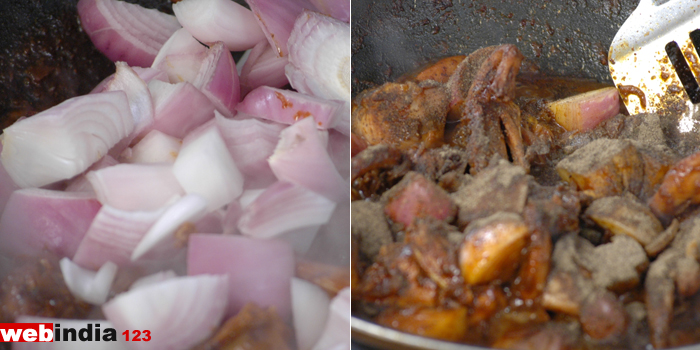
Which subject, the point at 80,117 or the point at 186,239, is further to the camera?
the point at 80,117

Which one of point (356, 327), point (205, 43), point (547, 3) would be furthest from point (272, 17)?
point (547, 3)

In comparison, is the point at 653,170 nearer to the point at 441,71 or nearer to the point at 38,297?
the point at 441,71

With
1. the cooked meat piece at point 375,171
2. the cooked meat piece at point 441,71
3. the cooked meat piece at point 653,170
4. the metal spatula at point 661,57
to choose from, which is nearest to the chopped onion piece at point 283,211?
the cooked meat piece at point 375,171

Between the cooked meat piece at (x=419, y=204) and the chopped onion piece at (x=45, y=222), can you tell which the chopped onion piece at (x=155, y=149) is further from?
the cooked meat piece at (x=419, y=204)

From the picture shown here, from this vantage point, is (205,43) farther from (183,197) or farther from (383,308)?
(383,308)

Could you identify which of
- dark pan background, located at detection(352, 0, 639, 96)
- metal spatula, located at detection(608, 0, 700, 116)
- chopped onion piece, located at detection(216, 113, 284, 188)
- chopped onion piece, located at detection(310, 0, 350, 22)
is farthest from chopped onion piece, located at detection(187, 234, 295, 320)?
metal spatula, located at detection(608, 0, 700, 116)

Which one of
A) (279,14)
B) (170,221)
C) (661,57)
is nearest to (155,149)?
(170,221)
